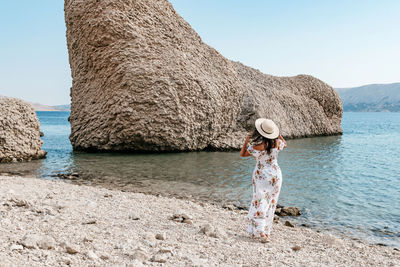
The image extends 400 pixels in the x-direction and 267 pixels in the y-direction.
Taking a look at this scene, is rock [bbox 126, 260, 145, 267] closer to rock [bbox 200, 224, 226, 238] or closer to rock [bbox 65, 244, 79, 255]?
rock [bbox 65, 244, 79, 255]

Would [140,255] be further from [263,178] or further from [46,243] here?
[263,178]

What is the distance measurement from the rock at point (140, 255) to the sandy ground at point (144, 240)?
11 mm

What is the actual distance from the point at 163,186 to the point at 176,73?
739 centimetres

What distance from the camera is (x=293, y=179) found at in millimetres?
11031

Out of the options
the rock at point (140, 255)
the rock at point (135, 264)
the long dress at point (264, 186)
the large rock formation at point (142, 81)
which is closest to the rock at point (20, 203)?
the rock at point (140, 255)

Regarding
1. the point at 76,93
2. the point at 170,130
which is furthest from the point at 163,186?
the point at 76,93

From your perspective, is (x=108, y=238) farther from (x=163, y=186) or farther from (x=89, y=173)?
(x=89, y=173)

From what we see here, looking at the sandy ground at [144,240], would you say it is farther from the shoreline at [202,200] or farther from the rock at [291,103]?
the rock at [291,103]

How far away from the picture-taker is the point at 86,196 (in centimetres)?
732

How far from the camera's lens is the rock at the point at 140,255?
3710 millimetres

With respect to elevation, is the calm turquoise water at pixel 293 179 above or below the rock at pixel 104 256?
below

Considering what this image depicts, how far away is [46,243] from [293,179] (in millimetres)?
8830

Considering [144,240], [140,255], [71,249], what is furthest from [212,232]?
[71,249]

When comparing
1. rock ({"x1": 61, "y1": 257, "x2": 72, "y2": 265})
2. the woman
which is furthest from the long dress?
rock ({"x1": 61, "y1": 257, "x2": 72, "y2": 265})
